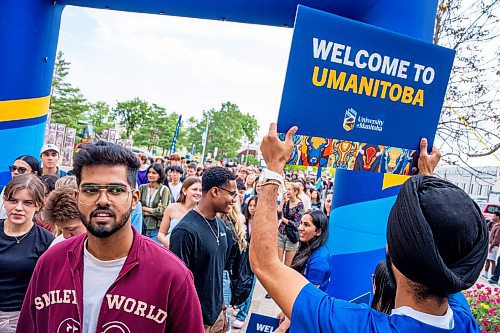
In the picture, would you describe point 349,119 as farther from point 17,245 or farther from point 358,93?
point 17,245

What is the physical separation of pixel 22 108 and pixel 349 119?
4.42 meters

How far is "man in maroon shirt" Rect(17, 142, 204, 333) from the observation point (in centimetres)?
167

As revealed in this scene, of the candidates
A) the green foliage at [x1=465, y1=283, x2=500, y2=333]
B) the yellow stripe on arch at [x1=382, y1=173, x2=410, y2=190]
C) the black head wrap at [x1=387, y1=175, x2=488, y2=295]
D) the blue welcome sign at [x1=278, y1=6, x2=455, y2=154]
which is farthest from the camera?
the green foliage at [x1=465, y1=283, x2=500, y2=333]

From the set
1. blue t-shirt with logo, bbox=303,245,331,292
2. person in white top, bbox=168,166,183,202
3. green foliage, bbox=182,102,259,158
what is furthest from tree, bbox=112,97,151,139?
blue t-shirt with logo, bbox=303,245,331,292

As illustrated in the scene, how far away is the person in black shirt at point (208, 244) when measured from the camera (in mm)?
2848

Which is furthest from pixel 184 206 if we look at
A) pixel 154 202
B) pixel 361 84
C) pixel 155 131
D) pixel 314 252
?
pixel 155 131

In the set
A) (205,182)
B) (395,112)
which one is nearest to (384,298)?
(395,112)

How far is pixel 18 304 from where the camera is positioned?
8.35 ft

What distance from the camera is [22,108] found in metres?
5.06

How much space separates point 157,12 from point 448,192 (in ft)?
16.2

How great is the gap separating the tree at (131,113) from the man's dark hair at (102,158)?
4349 centimetres

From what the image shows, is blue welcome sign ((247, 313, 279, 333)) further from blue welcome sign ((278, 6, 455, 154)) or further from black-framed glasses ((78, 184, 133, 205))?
black-framed glasses ((78, 184, 133, 205))

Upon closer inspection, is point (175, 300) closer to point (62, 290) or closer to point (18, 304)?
point (62, 290)

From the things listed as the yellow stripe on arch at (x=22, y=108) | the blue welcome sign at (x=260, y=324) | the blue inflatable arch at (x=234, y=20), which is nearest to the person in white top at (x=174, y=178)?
the blue inflatable arch at (x=234, y=20)
